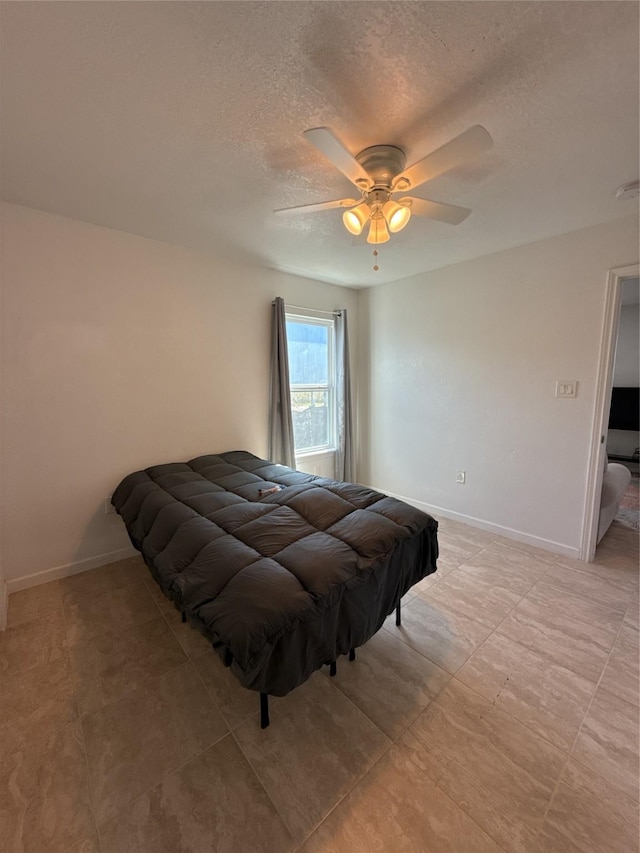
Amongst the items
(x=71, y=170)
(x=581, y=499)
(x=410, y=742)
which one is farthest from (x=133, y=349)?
(x=581, y=499)

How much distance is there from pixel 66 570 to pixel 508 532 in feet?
11.6

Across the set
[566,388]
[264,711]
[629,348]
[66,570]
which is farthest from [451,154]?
[629,348]

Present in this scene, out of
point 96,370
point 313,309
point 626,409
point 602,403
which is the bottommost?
point 626,409

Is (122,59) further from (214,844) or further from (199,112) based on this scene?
(214,844)

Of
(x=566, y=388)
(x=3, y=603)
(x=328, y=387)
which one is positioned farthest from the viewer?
(x=328, y=387)

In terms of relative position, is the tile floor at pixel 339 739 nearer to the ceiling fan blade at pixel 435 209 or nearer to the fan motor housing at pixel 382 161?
the ceiling fan blade at pixel 435 209

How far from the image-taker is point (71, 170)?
171 centimetres

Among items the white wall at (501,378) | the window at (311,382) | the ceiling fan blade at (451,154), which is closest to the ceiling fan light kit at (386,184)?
the ceiling fan blade at (451,154)

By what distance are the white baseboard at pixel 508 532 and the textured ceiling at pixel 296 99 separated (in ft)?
7.86

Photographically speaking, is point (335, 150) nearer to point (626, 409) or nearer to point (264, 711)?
point (264, 711)

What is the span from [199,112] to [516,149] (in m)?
1.42

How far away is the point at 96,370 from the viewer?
2396mm

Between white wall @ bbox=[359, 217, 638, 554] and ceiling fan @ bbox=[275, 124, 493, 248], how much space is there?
138cm

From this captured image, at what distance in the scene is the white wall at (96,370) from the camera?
2.15m
